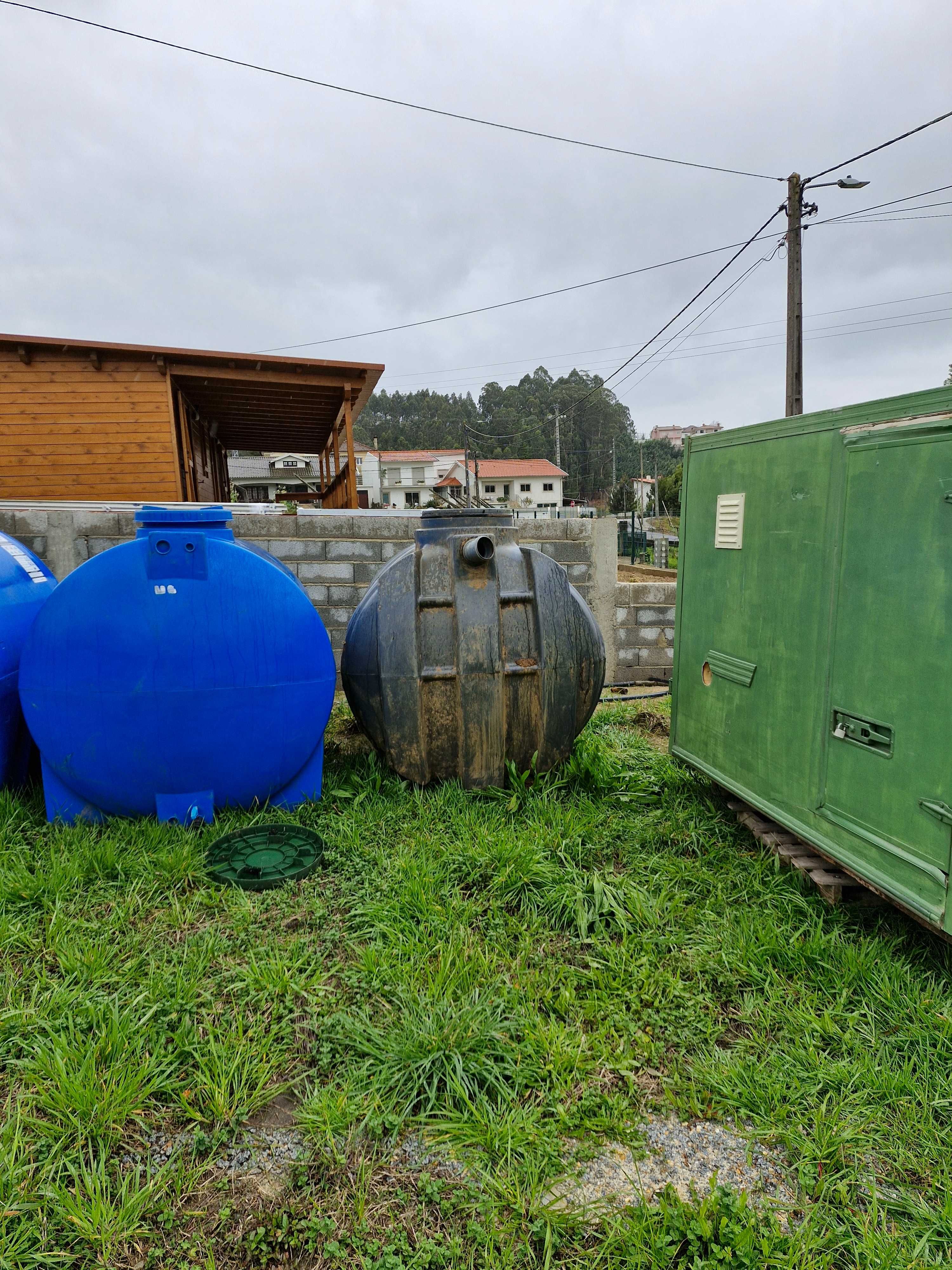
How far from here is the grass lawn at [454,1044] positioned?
4.92 ft

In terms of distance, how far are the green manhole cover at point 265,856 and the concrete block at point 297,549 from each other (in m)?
2.78

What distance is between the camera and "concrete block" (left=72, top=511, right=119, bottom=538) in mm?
5277

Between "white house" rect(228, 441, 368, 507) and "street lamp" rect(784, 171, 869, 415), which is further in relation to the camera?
"white house" rect(228, 441, 368, 507)

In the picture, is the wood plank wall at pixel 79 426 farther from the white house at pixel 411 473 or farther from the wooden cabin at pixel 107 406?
the white house at pixel 411 473


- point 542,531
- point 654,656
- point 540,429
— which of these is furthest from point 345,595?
point 540,429

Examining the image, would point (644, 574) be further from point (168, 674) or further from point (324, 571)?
point (168, 674)

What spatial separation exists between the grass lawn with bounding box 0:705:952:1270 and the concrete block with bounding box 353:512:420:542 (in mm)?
2947

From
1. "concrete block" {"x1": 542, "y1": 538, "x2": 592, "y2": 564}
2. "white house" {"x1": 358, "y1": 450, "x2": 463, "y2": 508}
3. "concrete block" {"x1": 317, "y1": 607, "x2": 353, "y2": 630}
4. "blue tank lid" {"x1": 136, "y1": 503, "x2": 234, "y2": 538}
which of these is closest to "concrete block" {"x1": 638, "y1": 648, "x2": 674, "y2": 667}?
"concrete block" {"x1": 542, "y1": 538, "x2": 592, "y2": 564}

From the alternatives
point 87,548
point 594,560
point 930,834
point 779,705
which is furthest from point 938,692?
point 87,548

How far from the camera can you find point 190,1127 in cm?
175

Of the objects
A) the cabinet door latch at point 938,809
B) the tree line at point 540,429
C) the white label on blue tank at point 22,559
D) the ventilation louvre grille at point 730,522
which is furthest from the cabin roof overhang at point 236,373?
the tree line at point 540,429

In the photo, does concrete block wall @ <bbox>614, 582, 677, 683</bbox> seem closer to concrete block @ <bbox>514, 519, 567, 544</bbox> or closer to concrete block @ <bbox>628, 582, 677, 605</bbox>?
concrete block @ <bbox>628, 582, 677, 605</bbox>

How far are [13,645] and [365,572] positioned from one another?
2669mm

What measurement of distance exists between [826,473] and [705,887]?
5.51 ft
